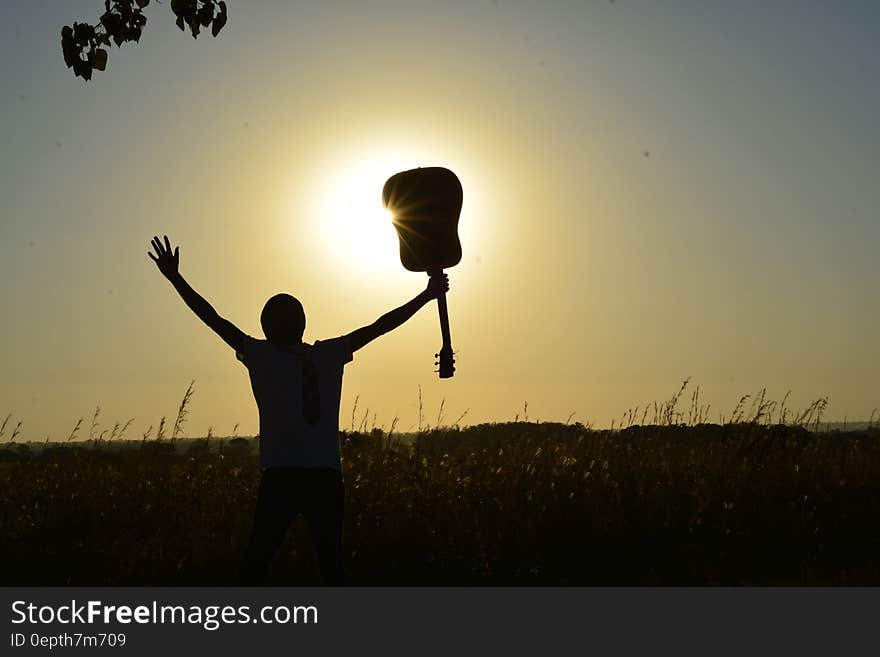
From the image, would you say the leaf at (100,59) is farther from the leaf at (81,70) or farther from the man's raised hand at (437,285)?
the man's raised hand at (437,285)

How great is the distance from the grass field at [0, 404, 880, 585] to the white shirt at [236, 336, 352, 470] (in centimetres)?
233

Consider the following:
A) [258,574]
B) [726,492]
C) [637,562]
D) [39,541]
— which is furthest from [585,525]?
[39,541]

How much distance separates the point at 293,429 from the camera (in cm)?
546

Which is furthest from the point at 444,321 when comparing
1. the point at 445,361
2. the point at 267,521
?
the point at 267,521

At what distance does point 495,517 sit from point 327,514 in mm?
3140

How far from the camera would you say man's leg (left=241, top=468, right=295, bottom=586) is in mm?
5473

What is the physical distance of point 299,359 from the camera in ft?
18.3

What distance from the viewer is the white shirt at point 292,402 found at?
5.46m

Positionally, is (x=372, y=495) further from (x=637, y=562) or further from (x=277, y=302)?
(x=277, y=302)

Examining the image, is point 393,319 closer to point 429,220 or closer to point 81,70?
point 429,220

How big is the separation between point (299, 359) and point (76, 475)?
5.65 m

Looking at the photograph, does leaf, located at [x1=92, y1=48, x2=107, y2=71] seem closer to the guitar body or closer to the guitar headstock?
the guitar body

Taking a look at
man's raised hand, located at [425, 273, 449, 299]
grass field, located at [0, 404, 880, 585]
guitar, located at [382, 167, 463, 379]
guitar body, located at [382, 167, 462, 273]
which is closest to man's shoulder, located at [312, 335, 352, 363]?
man's raised hand, located at [425, 273, 449, 299]

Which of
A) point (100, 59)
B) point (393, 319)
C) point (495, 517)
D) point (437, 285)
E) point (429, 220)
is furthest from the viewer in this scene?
point (495, 517)
